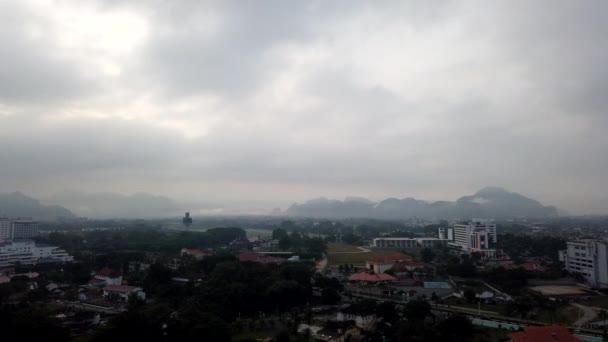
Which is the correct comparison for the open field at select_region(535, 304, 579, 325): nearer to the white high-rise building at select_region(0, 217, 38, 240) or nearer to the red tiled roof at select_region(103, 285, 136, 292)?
the red tiled roof at select_region(103, 285, 136, 292)

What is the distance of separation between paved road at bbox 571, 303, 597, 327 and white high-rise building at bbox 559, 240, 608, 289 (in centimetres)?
641

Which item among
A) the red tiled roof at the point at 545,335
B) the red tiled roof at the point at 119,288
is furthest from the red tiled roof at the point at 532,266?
the red tiled roof at the point at 119,288

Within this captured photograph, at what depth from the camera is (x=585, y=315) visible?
1812cm

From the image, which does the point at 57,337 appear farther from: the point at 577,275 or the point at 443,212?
the point at 443,212

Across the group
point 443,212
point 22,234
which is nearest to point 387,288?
point 22,234

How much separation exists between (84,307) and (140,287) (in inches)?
122

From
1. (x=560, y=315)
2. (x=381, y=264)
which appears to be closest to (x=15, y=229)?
(x=381, y=264)

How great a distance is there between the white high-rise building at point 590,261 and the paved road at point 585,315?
6413 millimetres

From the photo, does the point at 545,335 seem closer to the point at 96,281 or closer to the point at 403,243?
the point at 96,281

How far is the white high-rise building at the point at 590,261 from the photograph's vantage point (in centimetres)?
2542

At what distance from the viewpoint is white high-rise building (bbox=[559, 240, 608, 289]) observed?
2542cm

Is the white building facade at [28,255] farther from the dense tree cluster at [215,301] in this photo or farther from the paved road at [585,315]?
the paved road at [585,315]

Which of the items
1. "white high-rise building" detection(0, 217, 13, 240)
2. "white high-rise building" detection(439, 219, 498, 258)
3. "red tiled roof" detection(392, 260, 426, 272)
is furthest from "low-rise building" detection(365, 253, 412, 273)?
"white high-rise building" detection(0, 217, 13, 240)

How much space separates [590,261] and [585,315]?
34.3 ft
